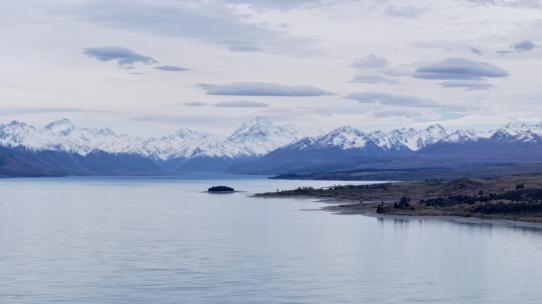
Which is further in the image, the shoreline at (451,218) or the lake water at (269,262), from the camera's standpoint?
the shoreline at (451,218)

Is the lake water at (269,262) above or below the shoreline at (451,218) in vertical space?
below

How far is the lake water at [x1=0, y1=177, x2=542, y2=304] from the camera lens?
63656 mm

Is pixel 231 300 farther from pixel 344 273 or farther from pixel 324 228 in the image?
pixel 324 228

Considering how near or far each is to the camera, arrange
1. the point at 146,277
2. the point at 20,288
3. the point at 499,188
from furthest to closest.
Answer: the point at 499,188 → the point at 146,277 → the point at 20,288

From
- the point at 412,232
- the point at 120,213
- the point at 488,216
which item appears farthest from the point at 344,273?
the point at 120,213

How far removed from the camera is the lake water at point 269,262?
63656mm

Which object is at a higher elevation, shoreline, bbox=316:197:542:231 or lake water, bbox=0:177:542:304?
shoreline, bbox=316:197:542:231

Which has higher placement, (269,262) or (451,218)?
(451,218)

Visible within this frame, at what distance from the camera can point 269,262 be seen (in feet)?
267

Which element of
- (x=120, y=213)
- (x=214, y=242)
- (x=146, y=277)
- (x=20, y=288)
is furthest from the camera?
(x=120, y=213)

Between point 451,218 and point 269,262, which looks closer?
point 269,262

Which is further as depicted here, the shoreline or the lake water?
the shoreline

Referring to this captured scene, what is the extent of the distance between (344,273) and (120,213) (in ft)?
304

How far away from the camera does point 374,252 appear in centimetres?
8962
